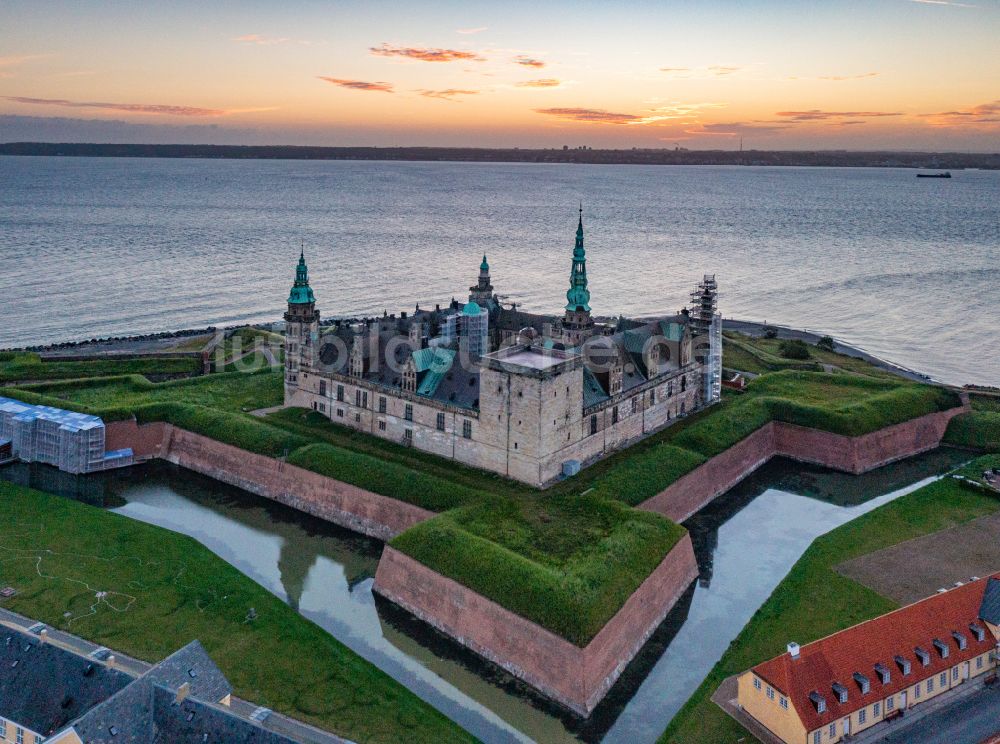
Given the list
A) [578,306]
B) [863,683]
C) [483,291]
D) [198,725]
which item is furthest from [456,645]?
[483,291]

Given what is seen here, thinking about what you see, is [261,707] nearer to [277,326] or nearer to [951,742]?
[951,742]

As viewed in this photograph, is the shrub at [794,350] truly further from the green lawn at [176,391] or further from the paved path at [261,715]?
the paved path at [261,715]

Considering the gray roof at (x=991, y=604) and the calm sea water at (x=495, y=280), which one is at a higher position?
the calm sea water at (x=495, y=280)

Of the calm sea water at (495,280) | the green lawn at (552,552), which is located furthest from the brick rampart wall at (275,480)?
the calm sea water at (495,280)

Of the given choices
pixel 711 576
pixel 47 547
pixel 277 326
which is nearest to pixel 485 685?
pixel 711 576

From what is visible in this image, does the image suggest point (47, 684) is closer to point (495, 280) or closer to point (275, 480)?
point (275, 480)
